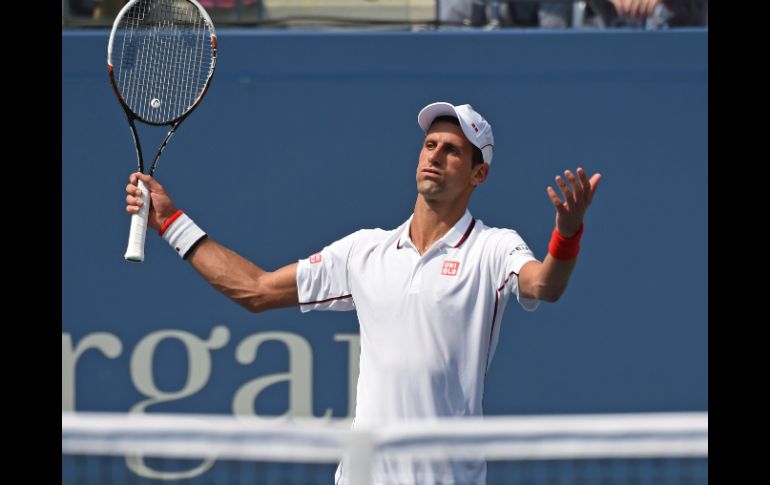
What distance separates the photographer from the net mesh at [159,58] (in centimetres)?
447

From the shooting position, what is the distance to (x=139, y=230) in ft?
11.6

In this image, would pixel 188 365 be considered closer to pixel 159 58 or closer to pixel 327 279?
pixel 159 58

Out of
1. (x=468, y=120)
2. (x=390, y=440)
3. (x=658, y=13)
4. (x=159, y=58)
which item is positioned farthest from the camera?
(x=658, y=13)

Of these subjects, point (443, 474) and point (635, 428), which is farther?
point (443, 474)

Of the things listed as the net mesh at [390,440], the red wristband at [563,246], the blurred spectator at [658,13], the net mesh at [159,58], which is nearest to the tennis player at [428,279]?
the red wristband at [563,246]

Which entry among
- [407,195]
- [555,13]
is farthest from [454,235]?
[555,13]

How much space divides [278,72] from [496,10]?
929 mm

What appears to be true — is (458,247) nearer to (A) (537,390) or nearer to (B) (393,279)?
(B) (393,279)

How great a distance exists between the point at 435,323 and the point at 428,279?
0.12 meters

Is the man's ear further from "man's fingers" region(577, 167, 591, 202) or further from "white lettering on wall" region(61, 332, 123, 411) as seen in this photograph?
"white lettering on wall" region(61, 332, 123, 411)

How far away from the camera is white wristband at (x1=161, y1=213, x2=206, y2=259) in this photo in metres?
3.55

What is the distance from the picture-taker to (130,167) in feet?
17.4
